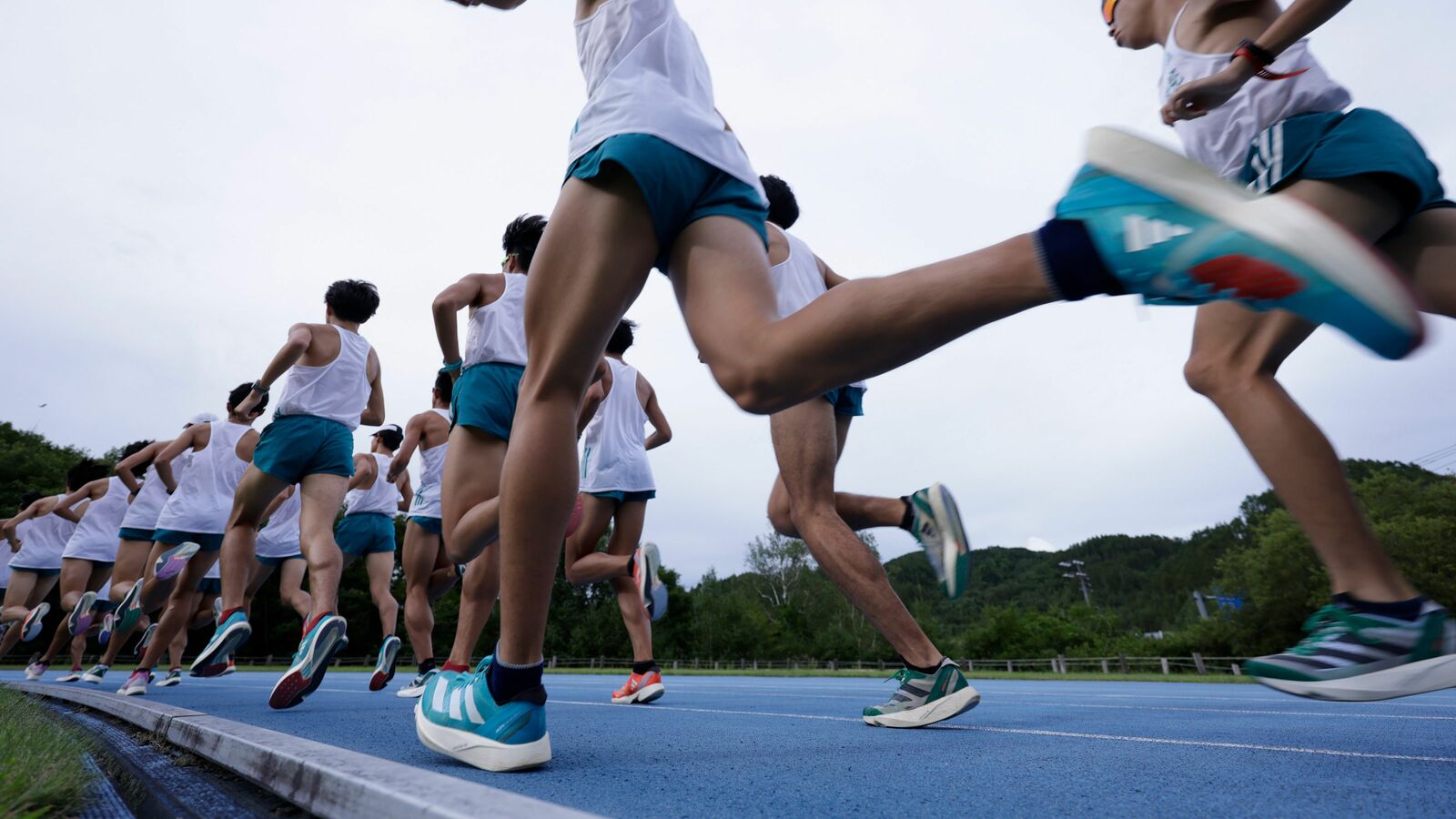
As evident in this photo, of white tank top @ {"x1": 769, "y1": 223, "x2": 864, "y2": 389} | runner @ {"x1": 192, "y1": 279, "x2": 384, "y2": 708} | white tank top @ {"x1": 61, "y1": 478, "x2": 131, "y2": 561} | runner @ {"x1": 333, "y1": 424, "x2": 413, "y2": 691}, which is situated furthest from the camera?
white tank top @ {"x1": 61, "y1": 478, "x2": 131, "y2": 561}

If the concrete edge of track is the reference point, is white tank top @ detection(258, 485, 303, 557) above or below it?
above

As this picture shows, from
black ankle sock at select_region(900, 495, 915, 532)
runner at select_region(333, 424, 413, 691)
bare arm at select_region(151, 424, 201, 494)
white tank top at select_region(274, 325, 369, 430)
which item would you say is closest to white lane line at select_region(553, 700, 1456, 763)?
black ankle sock at select_region(900, 495, 915, 532)

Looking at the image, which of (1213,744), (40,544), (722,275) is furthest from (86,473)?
(1213,744)

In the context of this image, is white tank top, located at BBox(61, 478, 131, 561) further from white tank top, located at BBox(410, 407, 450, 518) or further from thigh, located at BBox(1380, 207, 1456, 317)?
thigh, located at BBox(1380, 207, 1456, 317)

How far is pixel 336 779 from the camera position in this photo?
1.31 metres

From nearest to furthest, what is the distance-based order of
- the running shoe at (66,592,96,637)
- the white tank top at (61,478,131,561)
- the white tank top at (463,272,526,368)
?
the white tank top at (463,272,526,368)
the running shoe at (66,592,96,637)
the white tank top at (61,478,131,561)

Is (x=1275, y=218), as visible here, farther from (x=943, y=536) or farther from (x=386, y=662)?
(x=386, y=662)

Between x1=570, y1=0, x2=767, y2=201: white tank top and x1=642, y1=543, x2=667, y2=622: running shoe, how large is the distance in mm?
4468

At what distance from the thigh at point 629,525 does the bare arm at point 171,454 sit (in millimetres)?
4594

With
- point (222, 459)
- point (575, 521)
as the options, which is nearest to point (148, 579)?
point (222, 459)

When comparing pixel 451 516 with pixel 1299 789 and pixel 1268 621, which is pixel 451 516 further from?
pixel 1268 621

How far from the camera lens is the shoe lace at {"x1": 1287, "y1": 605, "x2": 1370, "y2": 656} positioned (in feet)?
5.57

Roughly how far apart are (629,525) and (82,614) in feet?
24.7

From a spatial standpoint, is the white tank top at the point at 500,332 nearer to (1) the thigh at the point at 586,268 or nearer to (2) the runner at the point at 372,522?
(1) the thigh at the point at 586,268
